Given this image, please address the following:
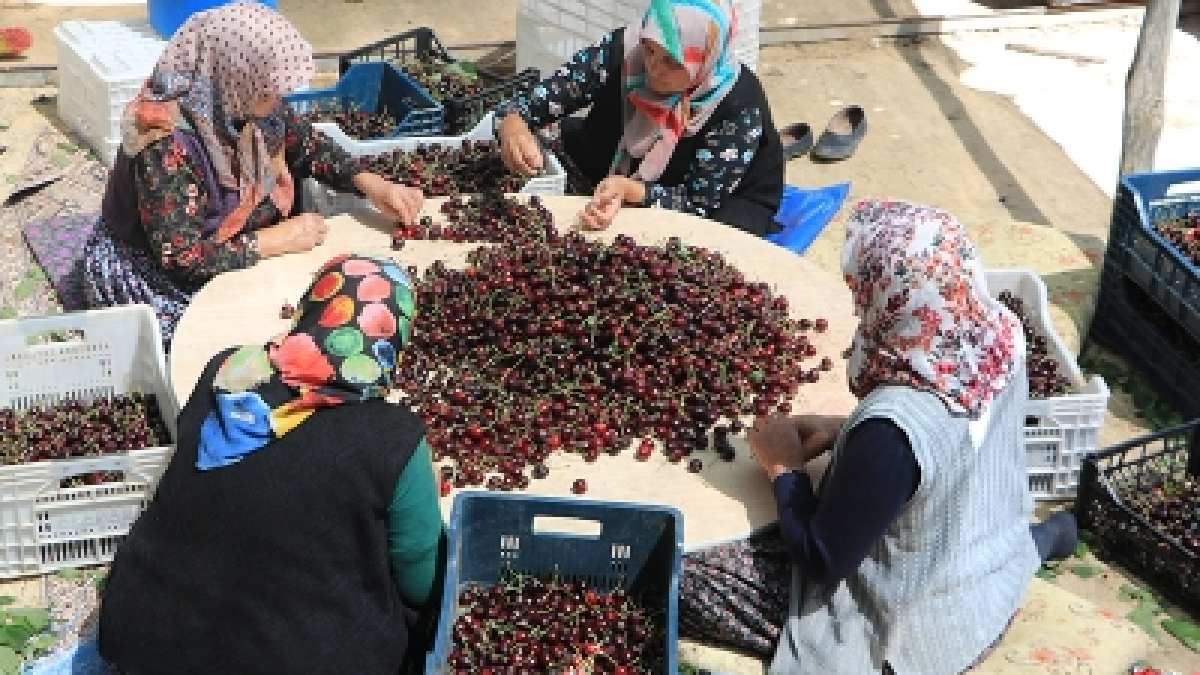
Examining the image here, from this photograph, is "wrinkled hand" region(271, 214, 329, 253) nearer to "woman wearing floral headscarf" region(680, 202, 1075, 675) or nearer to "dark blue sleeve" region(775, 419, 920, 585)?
"woman wearing floral headscarf" region(680, 202, 1075, 675)

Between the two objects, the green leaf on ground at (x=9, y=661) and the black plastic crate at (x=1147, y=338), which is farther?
the black plastic crate at (x=1147, y=338)

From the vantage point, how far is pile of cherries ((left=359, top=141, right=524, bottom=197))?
4934mm

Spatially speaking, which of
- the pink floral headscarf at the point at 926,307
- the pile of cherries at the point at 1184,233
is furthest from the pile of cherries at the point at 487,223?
the pile of cherries at the point at 1184,233

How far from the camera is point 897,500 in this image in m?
3.17

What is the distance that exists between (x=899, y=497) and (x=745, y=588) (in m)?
0.53

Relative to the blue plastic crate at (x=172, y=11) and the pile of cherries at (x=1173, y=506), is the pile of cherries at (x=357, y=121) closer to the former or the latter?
the blue plastic crate at (x=172, y=11)

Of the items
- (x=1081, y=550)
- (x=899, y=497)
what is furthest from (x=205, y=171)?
(x=1081, y=550)

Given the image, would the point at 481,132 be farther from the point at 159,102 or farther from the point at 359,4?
the point at 359,4

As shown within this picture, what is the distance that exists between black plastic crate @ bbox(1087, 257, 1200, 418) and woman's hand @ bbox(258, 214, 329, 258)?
302 centimetres

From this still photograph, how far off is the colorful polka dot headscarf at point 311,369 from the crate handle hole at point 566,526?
2.06ft

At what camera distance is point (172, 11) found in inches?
260

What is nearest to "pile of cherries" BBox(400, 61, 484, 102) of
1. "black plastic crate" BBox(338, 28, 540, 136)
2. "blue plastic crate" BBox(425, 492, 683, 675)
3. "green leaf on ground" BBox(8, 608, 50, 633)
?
"black plastic crate" BBox(338, 28, 540, 136)

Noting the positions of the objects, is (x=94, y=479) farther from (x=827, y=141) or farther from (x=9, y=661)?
(x=827, y=141)

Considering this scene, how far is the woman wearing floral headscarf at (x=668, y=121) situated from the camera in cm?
467
